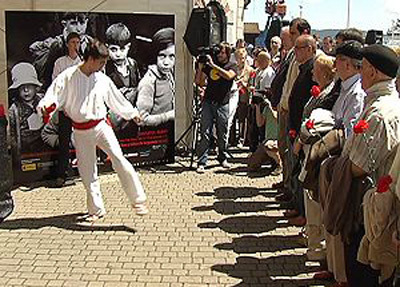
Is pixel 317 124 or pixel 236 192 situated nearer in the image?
pixel 317 124

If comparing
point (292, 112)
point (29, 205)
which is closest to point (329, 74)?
point (292, 112)

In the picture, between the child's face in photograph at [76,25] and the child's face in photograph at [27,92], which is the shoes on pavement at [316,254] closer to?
the child's face in photograph at [27,92]

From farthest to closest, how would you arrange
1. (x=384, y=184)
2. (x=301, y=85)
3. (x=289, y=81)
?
(x=289, y=81) → (x=301, y=85) → (x=384, y=184)

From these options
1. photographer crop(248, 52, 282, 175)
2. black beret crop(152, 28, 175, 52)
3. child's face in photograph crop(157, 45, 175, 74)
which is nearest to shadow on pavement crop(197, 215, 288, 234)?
photographer crop(248, 52, 282, 175)

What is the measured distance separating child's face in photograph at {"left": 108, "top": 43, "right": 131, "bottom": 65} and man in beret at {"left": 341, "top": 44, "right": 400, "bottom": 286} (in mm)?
5133

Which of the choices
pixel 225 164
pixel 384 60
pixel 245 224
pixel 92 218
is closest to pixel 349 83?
pixel 384 60

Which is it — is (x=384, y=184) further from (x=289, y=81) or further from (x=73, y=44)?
(x=73, y=44)

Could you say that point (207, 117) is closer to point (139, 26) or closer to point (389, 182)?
point (139, 26)

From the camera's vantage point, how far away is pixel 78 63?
757 centimetres

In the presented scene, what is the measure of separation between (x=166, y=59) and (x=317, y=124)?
192 inches

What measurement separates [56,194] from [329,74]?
3993 millimetres

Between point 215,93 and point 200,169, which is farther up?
point 215,93

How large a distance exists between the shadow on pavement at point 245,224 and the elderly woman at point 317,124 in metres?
1.18

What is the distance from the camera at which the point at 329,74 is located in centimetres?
500
